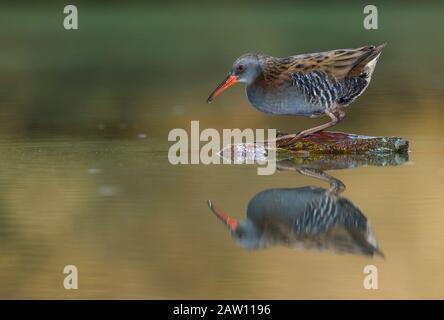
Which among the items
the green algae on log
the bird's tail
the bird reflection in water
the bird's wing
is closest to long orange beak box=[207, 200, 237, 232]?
the bird reflection in water

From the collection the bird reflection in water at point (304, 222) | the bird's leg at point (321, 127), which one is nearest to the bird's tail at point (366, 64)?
the bird's leg at point (321, 127)

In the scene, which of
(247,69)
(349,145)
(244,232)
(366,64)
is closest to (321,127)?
(349,145)

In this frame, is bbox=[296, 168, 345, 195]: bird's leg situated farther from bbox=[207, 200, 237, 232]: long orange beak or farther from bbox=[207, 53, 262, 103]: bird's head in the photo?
bbox=[207, 53, 262, 103]: bird's head

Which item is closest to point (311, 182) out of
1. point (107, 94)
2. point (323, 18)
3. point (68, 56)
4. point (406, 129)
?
point (406, 129)

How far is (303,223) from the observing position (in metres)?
11.4

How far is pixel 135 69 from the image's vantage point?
94.1ft

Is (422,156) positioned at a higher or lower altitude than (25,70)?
lower

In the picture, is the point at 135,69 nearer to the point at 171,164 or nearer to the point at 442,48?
the point at 442,48

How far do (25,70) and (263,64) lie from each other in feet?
45.2

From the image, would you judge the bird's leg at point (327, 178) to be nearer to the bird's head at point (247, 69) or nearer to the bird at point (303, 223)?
the bird at point (303, 223)

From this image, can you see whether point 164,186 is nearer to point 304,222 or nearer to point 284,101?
point 304,222

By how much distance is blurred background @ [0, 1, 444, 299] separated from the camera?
31.6 ft

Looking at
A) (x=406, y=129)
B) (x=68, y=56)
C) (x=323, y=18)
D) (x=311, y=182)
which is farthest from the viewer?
(x=323, y=18)

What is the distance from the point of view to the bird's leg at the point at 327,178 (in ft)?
42.5
